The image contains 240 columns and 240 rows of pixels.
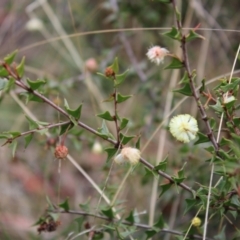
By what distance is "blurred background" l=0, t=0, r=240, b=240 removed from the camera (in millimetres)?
1409

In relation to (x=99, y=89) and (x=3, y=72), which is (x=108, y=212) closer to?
(x=3, y=72)

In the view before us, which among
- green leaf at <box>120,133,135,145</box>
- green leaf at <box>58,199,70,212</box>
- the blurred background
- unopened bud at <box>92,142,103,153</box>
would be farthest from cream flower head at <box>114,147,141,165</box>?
unopened bud at <box>92,142,103,153</box>

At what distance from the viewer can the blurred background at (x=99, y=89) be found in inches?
55.5

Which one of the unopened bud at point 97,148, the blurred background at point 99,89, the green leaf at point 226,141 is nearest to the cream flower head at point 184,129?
the green leaf at point 226,141

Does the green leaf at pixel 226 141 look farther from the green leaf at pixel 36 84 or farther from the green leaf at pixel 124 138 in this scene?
the green leaf at pixel 36 84

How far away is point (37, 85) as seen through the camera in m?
0.80

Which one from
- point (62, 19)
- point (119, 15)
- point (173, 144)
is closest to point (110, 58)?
point (119, 15)

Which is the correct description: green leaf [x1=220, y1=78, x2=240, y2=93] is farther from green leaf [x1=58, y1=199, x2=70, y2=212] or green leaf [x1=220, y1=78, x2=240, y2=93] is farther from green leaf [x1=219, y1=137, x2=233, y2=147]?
green leaf [x1=58, y1=199, x2=70, y2=212]

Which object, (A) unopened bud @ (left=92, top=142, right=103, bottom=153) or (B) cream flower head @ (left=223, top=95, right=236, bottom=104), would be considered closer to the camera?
(B) cream flower head @ (left=223, top=95, right=236, bottom=104)

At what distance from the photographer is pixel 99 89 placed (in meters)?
1.76

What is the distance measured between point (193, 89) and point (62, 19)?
1296 millimetres

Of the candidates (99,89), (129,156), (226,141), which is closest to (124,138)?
(129,156)

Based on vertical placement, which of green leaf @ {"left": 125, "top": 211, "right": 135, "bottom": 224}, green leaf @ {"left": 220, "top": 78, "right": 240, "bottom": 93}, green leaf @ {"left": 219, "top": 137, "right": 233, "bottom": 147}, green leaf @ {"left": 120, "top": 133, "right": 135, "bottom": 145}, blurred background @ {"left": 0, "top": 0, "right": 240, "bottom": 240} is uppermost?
green leaf @ {"left": 220, "top": 78, "right": 240, "bottom": 93}

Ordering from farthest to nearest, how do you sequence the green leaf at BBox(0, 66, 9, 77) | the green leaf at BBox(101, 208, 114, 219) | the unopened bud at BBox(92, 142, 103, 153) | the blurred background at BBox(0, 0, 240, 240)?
the blurred background at BBox(0, 0, 240, 240), the unopened bud at BBox(92, 142, 103, 153), the green leaf at BBox(101, 208, 114, 219), the green leaf at BBox(0, 66, 9, 77)
